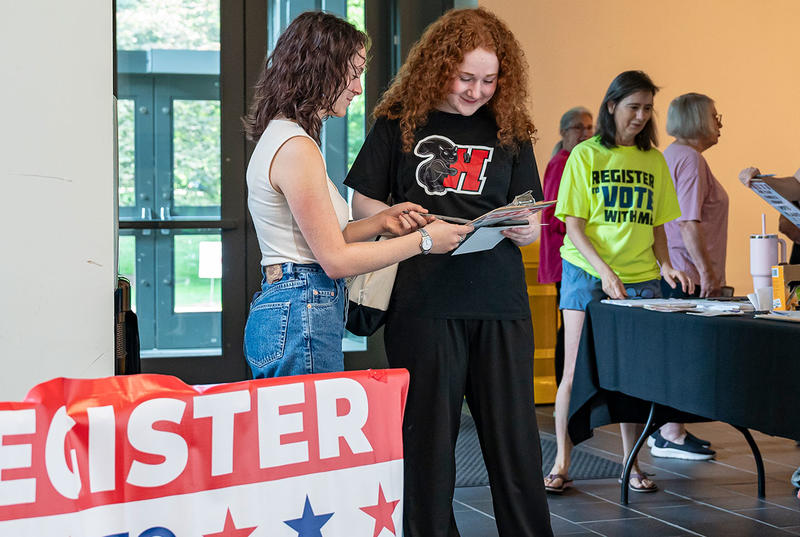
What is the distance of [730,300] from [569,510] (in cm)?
96

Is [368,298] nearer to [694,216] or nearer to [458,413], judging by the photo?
[458,413]

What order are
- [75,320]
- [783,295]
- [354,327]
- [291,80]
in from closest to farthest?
[75,320]
[291,80]
[354,327]
[783,295]

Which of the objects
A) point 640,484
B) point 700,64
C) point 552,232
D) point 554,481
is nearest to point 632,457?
point 640,484

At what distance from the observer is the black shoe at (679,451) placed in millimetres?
3996

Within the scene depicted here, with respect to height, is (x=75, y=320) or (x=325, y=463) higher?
(x=75, y=320)

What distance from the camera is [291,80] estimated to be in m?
1.73

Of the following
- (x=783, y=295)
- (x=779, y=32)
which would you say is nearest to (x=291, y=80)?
(x=783, y=295)

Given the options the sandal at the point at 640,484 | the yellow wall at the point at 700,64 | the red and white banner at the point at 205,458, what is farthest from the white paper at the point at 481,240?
the yellow wall at the point at 700,64

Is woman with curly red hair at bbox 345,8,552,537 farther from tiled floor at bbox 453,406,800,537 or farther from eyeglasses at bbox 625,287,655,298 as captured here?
eyeglasses at bbox 625,287,655,298

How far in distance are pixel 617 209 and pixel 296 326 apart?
6.40 ft

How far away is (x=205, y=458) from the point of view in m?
1.23

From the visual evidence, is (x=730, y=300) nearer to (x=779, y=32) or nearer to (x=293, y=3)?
(x=293, y=3)

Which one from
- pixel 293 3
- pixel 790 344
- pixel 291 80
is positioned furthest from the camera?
pixel 293 3

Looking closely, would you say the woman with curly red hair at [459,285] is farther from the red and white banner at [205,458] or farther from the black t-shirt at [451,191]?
the red and white banner at [205,458]
